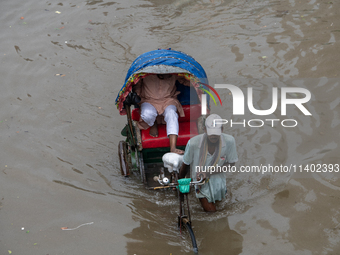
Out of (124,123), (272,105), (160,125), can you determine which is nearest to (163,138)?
(160,125)

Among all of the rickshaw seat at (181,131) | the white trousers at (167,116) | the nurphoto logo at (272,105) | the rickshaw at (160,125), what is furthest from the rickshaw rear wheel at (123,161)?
the nurphoto logo at (272,105)

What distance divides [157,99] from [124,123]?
174 centimetres

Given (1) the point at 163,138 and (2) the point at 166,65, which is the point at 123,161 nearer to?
(1) the point at 163,138

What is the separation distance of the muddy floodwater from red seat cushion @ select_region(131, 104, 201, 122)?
1077 mm

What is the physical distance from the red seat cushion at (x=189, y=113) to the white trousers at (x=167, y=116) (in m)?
0.21

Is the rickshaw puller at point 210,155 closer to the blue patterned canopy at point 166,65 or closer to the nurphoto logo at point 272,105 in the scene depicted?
the blue patterned canopy at point 166,65

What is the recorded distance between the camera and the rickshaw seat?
5.75 m

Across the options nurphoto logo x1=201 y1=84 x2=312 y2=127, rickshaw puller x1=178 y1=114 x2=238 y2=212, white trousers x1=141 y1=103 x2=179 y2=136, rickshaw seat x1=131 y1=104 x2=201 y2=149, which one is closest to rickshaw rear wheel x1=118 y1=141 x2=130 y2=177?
rickshaw seat x1=131 y1=104 x2=201 y2=149

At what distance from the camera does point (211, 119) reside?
4.50m

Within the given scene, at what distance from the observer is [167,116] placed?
19.2 ft

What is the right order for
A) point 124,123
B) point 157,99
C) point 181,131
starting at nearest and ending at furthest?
point 181,131, point 157,99, point 124,123

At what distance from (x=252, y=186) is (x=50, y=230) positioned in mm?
3224

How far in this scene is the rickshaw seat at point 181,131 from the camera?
575 cm

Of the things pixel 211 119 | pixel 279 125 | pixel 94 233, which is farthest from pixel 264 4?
pixel 94 233
